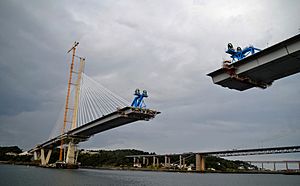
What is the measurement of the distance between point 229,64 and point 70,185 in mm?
21072

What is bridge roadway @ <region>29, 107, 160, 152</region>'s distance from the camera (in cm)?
4826

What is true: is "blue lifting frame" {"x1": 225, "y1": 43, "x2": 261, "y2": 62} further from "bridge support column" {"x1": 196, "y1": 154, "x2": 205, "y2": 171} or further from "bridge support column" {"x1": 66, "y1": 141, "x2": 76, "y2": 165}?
"bridge support column" {"x1": 196, "y1": 154, "x2": 205, "y2": 171}

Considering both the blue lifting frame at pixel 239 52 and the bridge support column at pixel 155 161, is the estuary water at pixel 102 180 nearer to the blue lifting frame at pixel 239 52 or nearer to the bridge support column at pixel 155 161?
A: the blue lifting frame at pixel 239 52

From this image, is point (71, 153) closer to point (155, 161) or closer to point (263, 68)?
point (155, 161)

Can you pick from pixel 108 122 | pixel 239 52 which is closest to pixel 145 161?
pixel 108 122

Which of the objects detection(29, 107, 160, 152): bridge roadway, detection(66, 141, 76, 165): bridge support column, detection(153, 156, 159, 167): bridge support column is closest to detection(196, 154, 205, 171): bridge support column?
detection(153, 156, 159, 167): bridge support column

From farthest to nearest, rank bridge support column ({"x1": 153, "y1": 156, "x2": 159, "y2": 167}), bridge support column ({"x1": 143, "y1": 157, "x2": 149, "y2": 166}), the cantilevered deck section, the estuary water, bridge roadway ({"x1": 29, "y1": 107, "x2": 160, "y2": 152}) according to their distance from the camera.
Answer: bridge support column ({"x1": 143, "y1": 157, "x2": 149, "y2": 166}) → bridge support column ({"x1": 153, "y1": 156, "x2": 159, "y2": 167}) → bridge roadway ({"x1": 29, "y1": 107, "x2": 160, "y2": 152}) → the estuary water → the cantilevered deck section

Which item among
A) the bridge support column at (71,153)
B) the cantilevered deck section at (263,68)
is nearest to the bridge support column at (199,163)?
the bridge support column at (71,153)

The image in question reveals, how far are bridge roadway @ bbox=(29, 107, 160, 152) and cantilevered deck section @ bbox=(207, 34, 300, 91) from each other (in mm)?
26352

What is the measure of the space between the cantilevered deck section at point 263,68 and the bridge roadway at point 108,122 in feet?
86.5

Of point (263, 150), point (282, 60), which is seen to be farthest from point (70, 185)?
point (263, 150)

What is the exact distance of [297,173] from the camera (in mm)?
101938

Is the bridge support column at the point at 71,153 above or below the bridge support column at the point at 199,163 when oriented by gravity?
above

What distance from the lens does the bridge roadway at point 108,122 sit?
4826 centimetres
